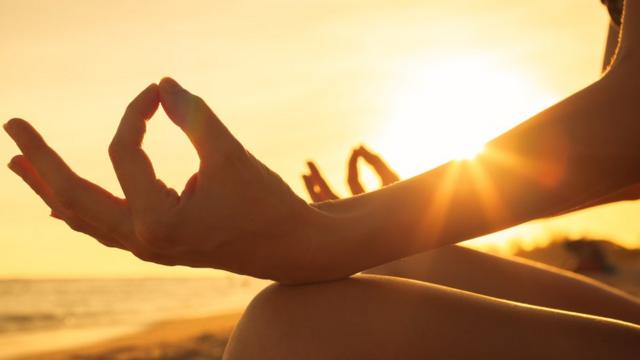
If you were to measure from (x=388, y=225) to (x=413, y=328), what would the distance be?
0.51 feet

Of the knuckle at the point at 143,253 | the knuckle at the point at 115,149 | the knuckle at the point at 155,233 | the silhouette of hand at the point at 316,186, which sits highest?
the silhouette of hand at the point at 316,186

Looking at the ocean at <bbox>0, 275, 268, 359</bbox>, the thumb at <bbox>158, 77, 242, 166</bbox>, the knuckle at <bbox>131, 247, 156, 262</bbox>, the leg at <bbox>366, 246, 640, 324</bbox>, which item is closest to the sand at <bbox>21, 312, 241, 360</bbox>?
the ocean at <bbox>0, 275, 268, 359</bbox>

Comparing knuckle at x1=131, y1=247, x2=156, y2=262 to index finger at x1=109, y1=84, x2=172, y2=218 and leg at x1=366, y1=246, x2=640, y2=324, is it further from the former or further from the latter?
leg at x1=366, y1=246, x2=640, y2=324

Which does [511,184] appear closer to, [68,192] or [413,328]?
[413,328]

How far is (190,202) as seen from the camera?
2.67 feet

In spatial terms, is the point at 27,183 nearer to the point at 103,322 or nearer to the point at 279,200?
the point at 279,200

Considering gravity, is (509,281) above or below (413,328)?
above

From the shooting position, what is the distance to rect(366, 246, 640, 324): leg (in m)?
1.47

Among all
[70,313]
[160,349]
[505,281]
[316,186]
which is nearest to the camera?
[505,281]

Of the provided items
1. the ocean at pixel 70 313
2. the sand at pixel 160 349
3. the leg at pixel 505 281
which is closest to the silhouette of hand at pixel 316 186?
the leg at pixel 505 281

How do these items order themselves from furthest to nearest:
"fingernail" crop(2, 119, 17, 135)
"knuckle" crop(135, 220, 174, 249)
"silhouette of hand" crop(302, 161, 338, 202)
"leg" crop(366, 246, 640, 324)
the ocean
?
1. the ocean
2. "silhouette of hand" crop(302, 161, 338, 202)
3. "leg" crop(366, 246, 640, 324)
4. "fingernail" crop(2, 119, 17, 135)
5. "knuckle" crop(135, 220, 174, 249)

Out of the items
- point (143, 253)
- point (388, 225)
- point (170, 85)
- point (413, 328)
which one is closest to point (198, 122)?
point (170, 85)

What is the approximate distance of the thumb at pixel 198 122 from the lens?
82 centimetres

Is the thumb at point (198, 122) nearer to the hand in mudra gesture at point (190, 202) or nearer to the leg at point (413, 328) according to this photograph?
the hand in mudra gesture at point (190, 202)
